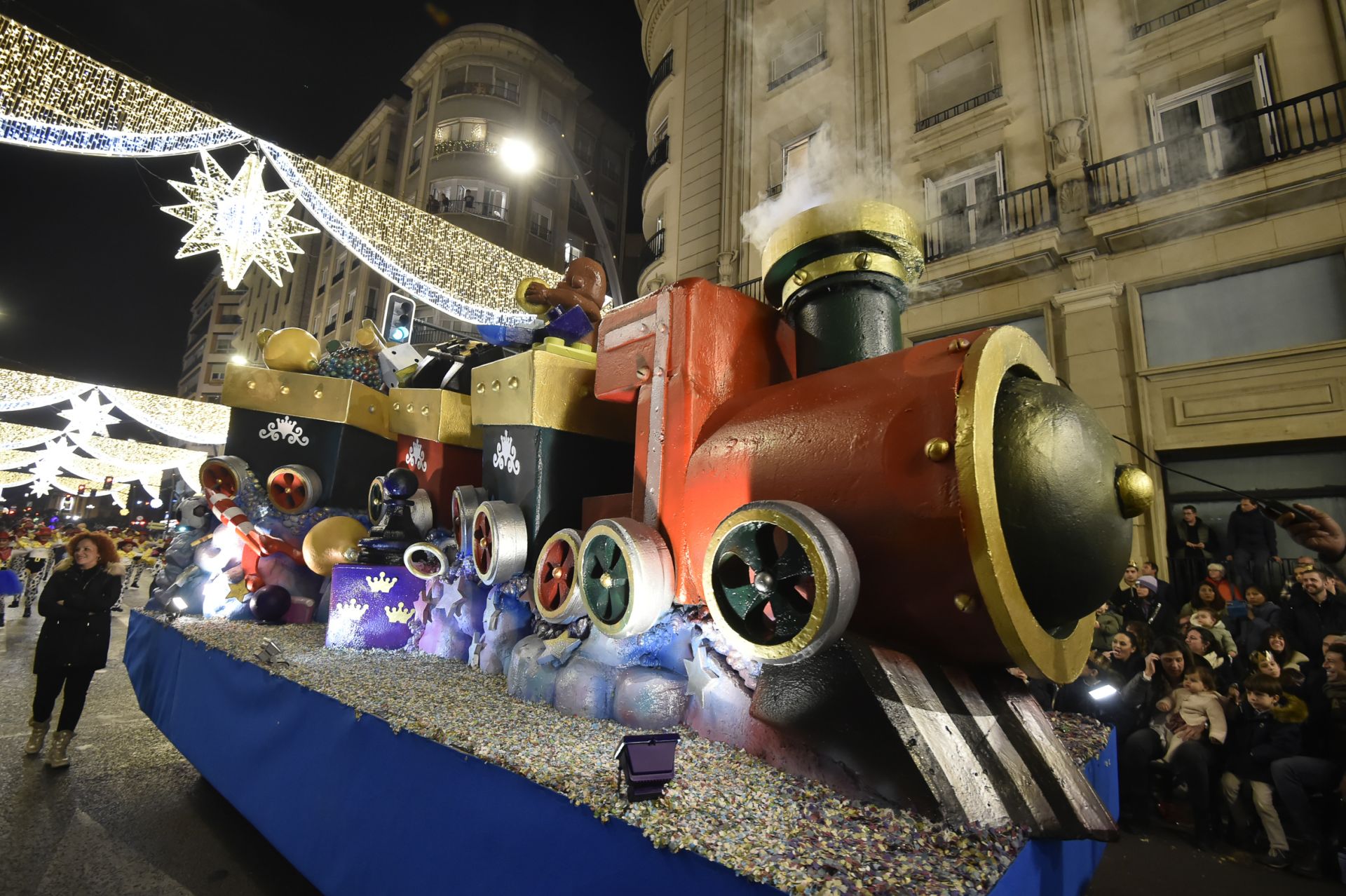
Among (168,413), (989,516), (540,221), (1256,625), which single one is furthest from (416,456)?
(540,221)

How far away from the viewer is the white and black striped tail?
1344 mm

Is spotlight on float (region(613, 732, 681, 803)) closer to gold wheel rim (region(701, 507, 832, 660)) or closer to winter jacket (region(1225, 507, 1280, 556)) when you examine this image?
gold wheel rim (region(701, 507, 832, 660))

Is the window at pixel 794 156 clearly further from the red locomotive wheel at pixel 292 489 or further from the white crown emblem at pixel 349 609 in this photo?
the white crown emblem at pixel 349 609

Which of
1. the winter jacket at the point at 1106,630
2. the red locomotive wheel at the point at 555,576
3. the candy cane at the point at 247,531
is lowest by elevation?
the winter jacket at the point at 1106,630

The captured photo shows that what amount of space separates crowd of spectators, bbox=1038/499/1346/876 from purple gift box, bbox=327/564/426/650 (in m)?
3.48

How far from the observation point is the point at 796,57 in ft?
35.2

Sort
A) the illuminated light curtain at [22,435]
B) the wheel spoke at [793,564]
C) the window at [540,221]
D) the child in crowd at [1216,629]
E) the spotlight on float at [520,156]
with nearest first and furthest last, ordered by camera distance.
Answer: the wheel spoke at [793,564] → the child in crowd at [1216,629] → the spotlight on float at [520,156] → the illuminated light curtain at [22,435] → the window at [540,221]

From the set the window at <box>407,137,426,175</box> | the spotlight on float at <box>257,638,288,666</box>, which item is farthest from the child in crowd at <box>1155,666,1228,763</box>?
the window at <box>407,137,426,175</box>

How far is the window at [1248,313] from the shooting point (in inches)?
263

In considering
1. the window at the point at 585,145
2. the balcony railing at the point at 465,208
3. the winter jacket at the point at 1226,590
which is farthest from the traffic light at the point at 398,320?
the window at the point at 585,145

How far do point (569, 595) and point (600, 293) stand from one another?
2.06 meters

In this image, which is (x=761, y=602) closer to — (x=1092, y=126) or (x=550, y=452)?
(x=550, y=452)

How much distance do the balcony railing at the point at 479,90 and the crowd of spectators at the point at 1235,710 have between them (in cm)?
2712

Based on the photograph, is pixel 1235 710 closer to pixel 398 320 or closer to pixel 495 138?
pixel 398 320
